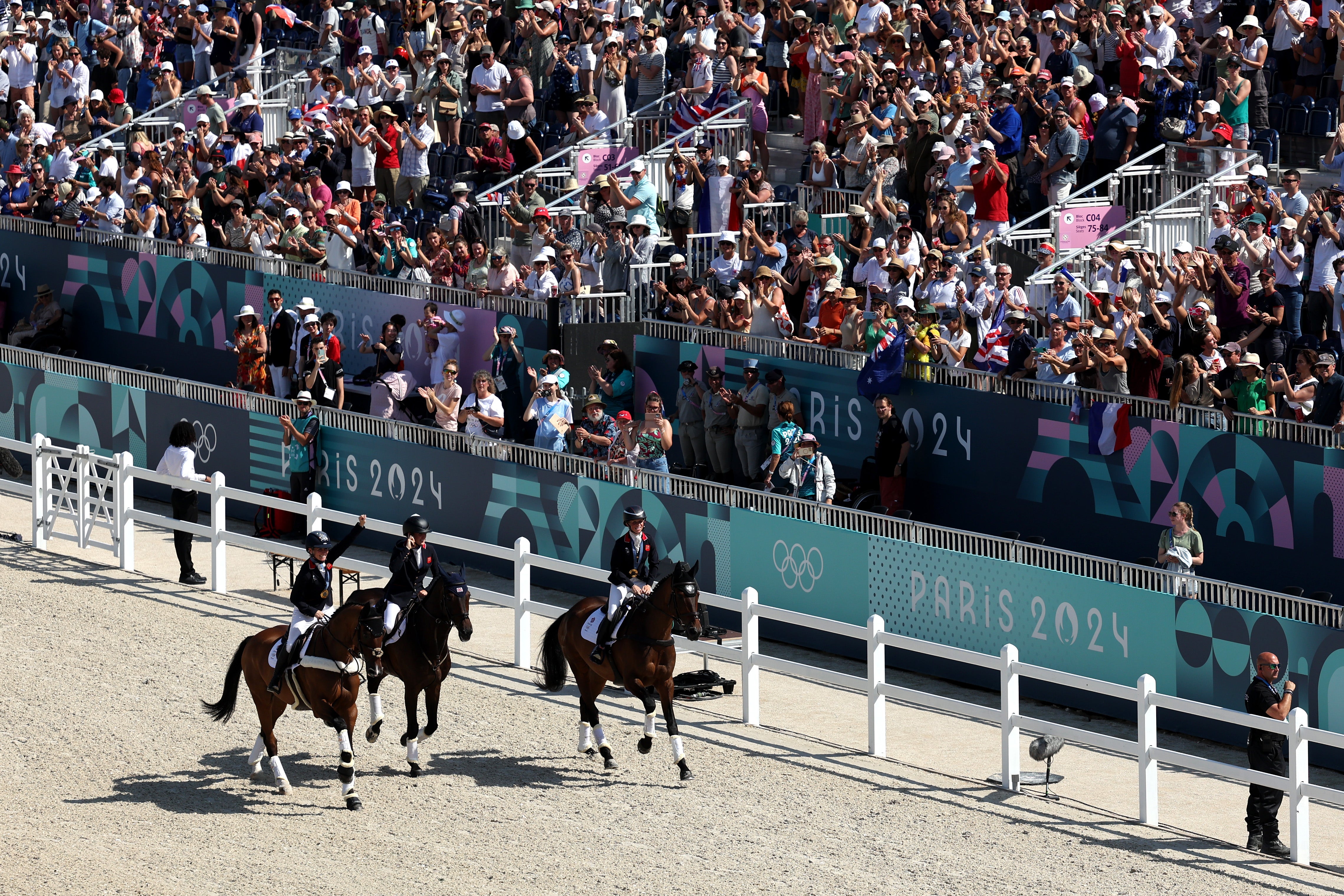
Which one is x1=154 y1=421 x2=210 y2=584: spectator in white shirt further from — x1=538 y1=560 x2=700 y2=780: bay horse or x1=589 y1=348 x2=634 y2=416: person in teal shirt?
x1=538 y1=560 x2=700 y2=780: bay horse

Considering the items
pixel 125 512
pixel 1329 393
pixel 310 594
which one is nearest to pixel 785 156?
pixel 125 512

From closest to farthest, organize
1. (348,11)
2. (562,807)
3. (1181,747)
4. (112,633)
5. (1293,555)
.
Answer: (562,807) → (1181,747) → (1293,555) → (112,633) → (348,11)

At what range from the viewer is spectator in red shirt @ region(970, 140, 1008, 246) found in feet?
78.0

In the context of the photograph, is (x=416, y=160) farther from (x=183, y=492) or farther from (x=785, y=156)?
(x=183, y=492)

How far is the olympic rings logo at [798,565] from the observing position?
20234mm

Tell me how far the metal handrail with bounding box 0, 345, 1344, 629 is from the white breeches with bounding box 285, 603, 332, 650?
232 inches

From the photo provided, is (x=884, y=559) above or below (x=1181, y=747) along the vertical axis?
above

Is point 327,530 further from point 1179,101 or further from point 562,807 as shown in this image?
point 1179,101

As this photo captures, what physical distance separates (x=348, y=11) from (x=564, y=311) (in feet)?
44.1

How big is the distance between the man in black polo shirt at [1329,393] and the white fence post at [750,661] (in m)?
5.17

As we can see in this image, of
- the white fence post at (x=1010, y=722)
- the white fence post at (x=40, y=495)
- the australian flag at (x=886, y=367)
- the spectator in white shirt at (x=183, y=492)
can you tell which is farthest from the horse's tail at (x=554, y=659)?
the white fence post at (x=40, y=495)

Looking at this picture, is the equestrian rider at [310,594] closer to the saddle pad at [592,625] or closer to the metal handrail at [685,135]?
the saddle pad at [592,625]

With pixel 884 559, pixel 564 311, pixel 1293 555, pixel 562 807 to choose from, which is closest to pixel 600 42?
pixel 564 311

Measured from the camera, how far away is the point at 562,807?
15.6 m
